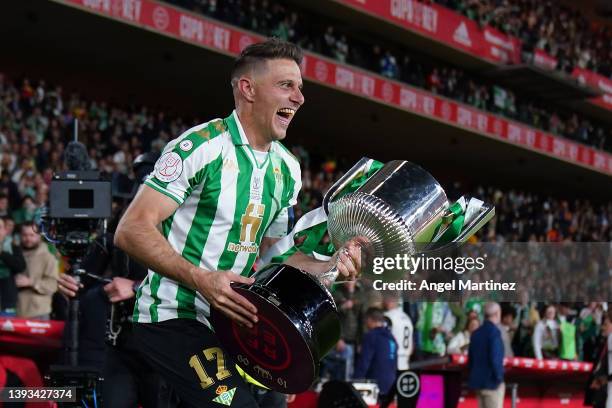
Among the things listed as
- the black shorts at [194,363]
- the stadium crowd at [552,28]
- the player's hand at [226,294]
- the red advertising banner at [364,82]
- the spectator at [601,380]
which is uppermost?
the stadium crowd at [552,28]

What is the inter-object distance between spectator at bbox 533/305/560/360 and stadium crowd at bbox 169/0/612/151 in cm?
796

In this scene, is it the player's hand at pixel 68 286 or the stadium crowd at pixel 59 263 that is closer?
the player's hand at pixel 68 286

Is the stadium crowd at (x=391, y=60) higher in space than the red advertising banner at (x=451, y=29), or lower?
lower

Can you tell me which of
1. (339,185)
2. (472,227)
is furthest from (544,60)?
(339,185)

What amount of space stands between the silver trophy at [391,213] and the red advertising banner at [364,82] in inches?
610

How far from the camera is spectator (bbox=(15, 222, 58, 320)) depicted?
31.6ft

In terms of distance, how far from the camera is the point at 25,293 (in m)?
9.69

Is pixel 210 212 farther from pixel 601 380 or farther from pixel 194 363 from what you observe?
pixel 601 380

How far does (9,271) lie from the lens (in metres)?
9.25

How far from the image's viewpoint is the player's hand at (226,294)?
11.1ft

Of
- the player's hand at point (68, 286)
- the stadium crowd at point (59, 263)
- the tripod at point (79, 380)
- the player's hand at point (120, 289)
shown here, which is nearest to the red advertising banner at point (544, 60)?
the stadium crowd at point (59, 263)

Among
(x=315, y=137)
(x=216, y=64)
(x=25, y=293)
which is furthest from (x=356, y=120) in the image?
(x=25, y=293)

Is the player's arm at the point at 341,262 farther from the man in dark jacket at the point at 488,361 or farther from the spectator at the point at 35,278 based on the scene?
the man in dark jacket at the point at 488,361

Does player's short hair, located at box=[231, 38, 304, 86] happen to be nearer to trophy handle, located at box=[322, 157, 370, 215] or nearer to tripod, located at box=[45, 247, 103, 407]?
trophy handle, located at box=[322, 157, 370, 215]
